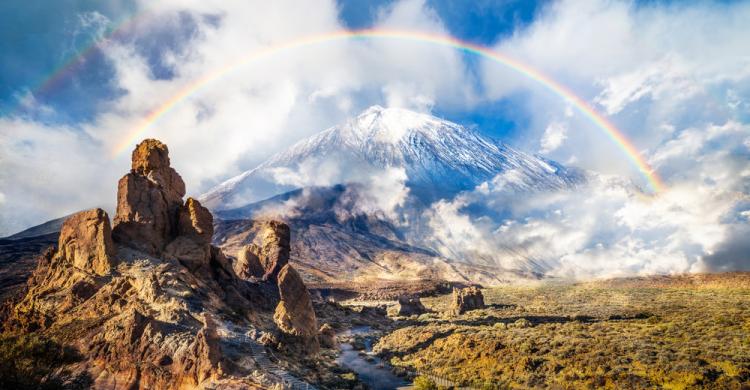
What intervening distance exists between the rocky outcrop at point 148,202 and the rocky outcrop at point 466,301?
39.5m

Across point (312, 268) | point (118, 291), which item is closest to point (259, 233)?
point (312, 268)

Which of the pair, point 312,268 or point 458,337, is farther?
point 312,268

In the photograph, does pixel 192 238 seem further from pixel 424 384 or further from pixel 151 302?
pixel 424 384

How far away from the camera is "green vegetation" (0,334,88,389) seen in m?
17.8

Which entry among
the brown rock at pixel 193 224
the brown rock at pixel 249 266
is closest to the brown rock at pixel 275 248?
the brown rock at pixel 249 266

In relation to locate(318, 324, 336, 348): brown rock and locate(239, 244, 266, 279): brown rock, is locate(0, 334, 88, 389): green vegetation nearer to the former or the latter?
locate(318, 324, 336, 348): brown rock

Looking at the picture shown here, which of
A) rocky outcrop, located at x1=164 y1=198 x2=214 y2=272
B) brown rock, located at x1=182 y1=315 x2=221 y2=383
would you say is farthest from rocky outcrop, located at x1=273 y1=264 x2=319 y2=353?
brown rock, located at x1=182 y1=315 x2=221 y2=383

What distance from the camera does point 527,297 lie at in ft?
268

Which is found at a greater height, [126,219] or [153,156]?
[153,156]

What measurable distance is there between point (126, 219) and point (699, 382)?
3752 cm

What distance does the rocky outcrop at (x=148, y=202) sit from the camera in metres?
33.0

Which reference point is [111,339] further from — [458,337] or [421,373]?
[458,337]

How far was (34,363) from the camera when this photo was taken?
19.6 m

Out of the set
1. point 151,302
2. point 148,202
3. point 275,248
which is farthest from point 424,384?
point 275,248
